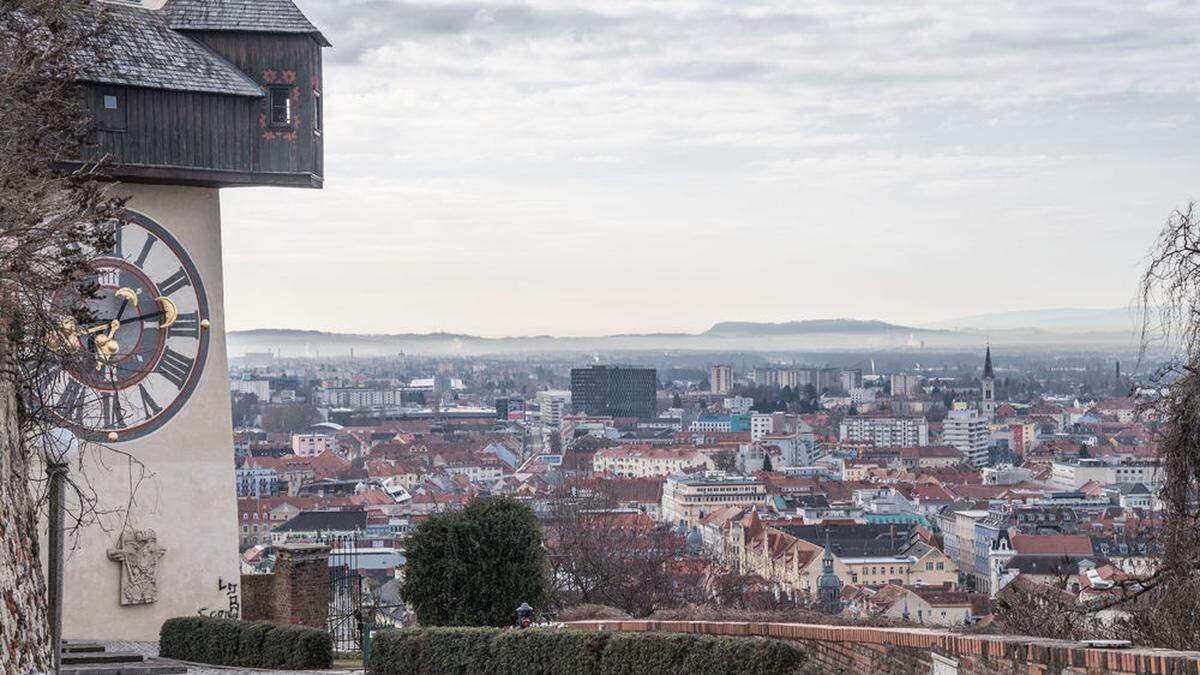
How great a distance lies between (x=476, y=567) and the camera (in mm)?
20516

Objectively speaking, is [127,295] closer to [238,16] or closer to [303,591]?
[238,16]

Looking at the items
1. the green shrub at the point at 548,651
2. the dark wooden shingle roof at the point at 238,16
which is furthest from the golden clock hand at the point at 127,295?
the green shrub at the point at 548,651

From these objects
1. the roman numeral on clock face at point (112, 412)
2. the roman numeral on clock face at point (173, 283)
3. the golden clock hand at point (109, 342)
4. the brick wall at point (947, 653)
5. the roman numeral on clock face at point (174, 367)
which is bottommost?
the brick wall at point (947, 653)

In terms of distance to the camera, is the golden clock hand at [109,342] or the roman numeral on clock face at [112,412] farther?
the roman numeral on clock face at [112,412]

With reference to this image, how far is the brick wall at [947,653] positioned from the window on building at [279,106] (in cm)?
958

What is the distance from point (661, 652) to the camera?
12.0 metres

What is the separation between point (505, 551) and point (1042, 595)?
6397mm

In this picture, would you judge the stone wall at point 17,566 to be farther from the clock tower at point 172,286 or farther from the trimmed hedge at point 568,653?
the clock tower at point 172,286

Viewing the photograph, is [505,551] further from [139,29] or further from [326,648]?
[139,29]

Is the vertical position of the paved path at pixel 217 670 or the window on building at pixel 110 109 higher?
the window on building at pixel 110 109

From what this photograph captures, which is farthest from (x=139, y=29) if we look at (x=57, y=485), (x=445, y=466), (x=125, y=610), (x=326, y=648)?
(x=445, y=466)

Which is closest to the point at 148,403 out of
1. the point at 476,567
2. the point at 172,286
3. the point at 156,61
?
the point at 172,286

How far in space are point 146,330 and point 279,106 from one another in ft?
Result: 9.31

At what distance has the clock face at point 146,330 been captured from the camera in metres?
20.4
